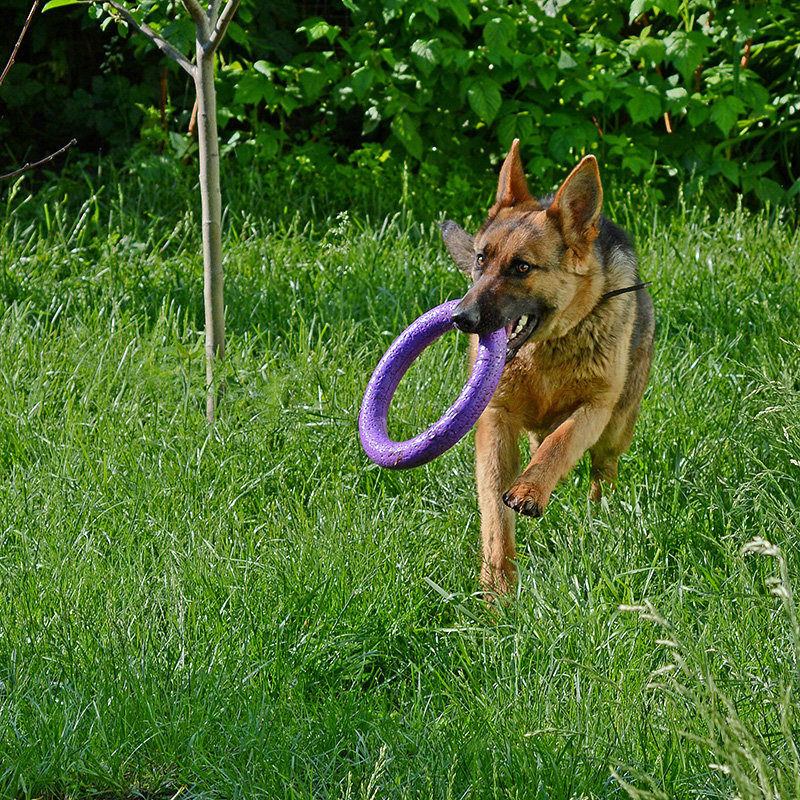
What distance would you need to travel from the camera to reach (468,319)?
326cm

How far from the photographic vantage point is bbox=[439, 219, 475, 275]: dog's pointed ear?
388 cm

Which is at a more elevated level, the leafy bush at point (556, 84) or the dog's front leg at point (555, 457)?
the leafy bush at point (556, 84)

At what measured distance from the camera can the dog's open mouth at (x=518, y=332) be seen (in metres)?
3.46

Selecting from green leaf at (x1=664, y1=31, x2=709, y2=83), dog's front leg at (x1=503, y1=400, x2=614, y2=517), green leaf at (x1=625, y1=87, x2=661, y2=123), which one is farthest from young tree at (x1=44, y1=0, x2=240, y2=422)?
green leaf at (x1=664, y1=31, x2=709, y2=83)

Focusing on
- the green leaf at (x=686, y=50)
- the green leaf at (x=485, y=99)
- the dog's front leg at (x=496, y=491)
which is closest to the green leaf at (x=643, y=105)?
the green leaf at (x=686, y=50)

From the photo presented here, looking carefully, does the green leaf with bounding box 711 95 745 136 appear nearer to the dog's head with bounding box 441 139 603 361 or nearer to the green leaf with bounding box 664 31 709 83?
the green leaf with bounding box 664 31 709 83

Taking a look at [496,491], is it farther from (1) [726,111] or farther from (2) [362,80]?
(1) [726,111]

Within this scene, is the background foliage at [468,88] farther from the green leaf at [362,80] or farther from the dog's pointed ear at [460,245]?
the dog's pointed ear at [460,245]

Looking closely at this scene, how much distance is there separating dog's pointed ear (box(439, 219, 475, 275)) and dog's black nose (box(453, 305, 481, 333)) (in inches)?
21.4

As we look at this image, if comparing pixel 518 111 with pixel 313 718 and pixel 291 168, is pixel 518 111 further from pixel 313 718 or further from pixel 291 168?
pixel 313 718

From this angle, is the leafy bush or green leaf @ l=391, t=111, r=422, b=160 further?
green leaf @ l=391, t=111, r=422, b=160

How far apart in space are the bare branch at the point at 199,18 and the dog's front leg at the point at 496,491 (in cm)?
197

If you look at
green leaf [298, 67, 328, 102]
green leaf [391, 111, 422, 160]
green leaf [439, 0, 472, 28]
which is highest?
green leaf [439, 0, 472, 28]

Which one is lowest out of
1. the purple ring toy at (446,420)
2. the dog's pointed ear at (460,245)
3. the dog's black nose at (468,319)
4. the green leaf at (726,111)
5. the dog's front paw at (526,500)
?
the dog's front paw at (526,500)
